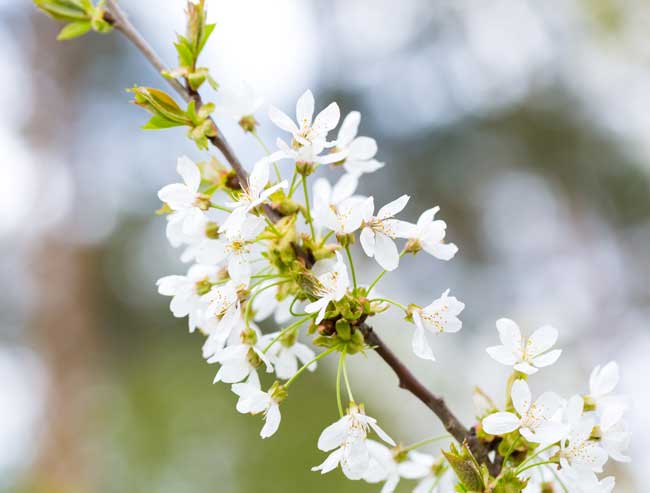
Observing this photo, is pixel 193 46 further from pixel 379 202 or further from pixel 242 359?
pixel 379 202

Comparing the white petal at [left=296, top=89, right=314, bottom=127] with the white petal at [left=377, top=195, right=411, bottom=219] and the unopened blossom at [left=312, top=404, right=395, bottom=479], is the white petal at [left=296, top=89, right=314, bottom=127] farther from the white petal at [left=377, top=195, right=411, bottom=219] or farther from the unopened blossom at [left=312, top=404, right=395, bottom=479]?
the unopened blossom at [left=312, top=404, right=395, bottom=479]

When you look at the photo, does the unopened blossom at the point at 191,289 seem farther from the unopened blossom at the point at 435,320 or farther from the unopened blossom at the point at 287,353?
the unopened blossom at the point at 435,320

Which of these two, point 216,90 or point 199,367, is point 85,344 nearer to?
point 199,367

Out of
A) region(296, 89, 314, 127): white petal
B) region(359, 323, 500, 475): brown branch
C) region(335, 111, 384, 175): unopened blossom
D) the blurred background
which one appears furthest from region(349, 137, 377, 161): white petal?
the blurred background

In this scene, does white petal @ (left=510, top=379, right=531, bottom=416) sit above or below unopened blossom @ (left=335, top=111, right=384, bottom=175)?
below

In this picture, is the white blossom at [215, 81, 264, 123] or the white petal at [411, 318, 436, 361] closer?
the white petal at [411, 318, 436, 361]

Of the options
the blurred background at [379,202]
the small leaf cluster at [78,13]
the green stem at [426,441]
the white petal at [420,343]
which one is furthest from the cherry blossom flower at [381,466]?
the blurred background at [379,202]
